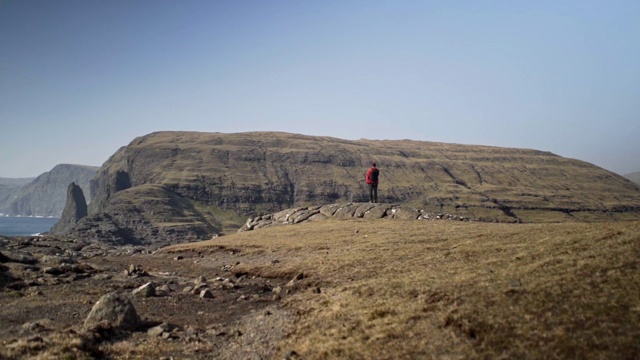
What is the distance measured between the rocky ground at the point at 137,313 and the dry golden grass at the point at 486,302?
2.09m

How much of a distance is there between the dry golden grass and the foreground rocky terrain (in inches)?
2.2

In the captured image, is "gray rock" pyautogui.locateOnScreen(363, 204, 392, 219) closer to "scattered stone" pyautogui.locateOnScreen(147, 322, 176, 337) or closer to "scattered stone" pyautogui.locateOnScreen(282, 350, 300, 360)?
"scattered stone" pyautogui.locateOnScreen(147, 322, 176, 337)

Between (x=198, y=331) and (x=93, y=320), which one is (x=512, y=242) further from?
(x=93, y=320)

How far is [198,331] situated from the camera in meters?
17.6

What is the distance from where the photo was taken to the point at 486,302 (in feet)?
45.2

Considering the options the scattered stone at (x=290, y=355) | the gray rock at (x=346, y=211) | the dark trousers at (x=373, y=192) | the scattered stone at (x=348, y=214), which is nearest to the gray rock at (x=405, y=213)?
the scattered stone at (x=348, y=214)

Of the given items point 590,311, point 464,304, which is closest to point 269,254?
point 464,304

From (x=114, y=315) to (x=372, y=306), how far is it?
439 inches

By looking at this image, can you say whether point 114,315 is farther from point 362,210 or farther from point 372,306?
point 362,210

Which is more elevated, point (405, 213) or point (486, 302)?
point (405, 213)

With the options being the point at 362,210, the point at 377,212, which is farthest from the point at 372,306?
the point at 362,210

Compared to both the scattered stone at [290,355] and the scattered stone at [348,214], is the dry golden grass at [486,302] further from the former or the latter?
the scattered stone at [348,214]

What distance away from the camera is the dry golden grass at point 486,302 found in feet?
36.1

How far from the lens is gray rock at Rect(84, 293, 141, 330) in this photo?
16875 mm
